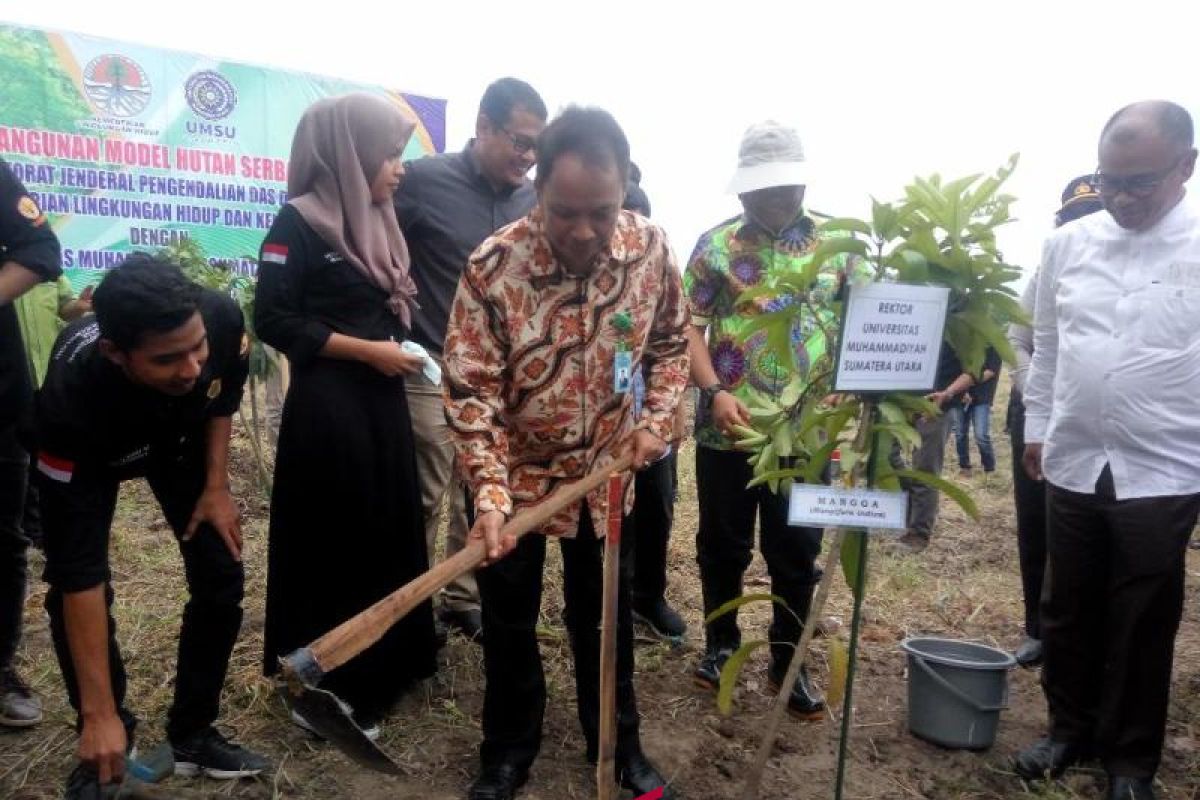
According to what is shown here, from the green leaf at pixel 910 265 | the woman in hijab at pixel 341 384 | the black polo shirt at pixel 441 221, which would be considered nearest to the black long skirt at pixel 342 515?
the woman in hijab at pixel 341 384

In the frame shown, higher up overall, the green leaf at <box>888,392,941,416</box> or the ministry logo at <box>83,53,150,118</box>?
the ministry logo at <box>83,53,150,118</box>

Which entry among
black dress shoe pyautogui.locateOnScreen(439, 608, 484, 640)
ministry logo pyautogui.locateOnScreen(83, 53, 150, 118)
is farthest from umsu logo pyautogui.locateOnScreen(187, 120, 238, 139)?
black dress shoe pyautogui.locateOnScreen(439, 608, 484, 640)

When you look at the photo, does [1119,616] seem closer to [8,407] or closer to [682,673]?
[682,673]

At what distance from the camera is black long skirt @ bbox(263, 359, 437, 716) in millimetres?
2607

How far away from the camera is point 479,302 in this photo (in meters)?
2.13

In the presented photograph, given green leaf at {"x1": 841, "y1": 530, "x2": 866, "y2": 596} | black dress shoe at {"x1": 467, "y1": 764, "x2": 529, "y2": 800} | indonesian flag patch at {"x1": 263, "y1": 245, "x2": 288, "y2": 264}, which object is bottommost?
black dress shoe at {"x1": 467, "y1": 764, "x2": 529, "y2": 800}

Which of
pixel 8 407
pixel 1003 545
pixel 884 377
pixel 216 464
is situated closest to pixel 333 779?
pixel 216 464

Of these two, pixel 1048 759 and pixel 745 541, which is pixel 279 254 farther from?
pixel 1048 759

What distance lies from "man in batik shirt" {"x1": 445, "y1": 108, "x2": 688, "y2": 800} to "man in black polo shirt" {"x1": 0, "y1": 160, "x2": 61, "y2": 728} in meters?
1.34

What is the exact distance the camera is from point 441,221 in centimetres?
307

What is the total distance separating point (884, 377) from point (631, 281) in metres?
0.65

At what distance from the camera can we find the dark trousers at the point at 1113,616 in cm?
238

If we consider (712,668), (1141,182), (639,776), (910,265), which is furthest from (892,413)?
(712,668)

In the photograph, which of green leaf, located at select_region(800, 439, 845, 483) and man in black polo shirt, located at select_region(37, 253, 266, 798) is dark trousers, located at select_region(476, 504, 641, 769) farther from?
man in black polo shirt, located at select_region(37, 253, 266, 798)
